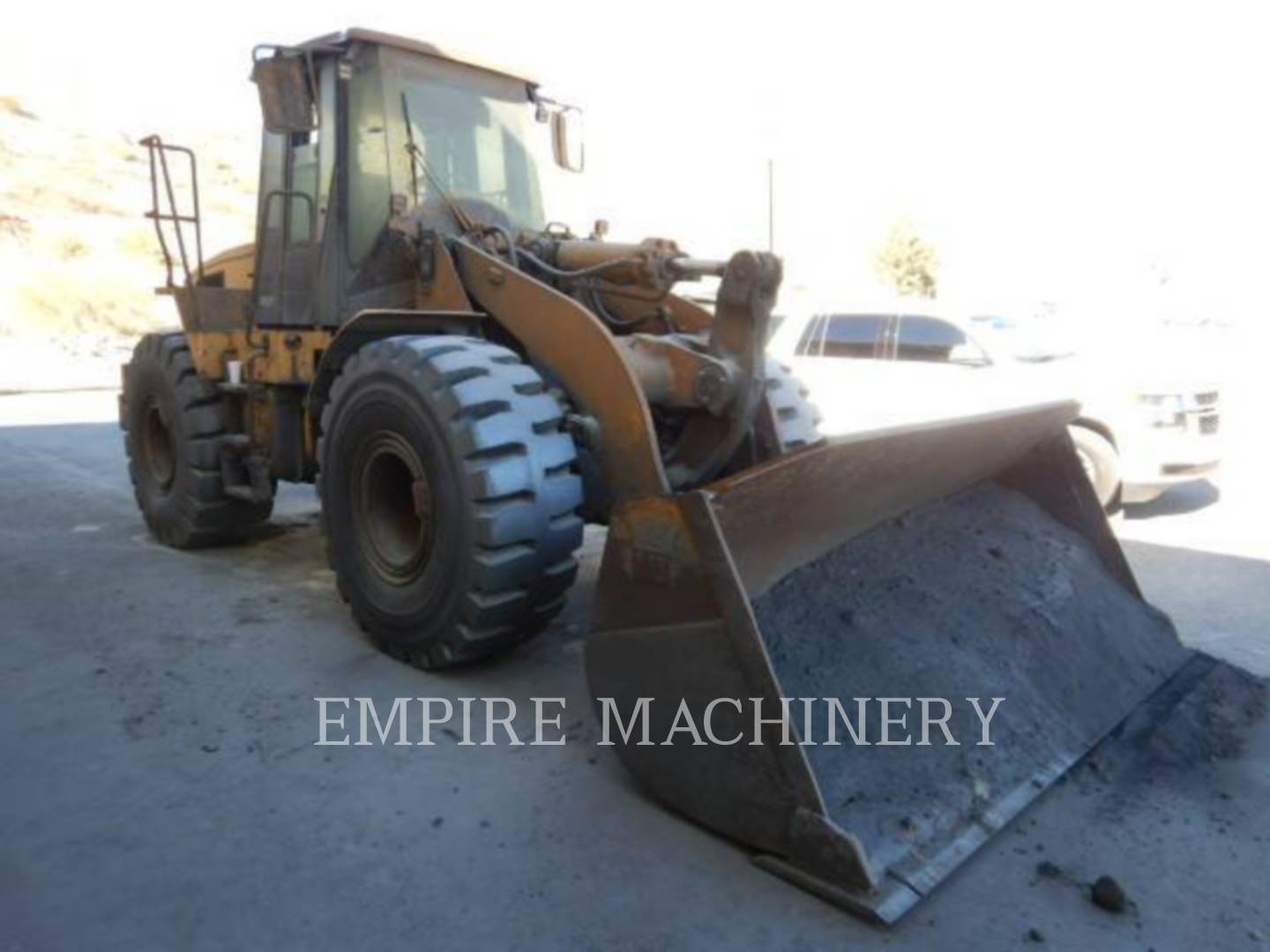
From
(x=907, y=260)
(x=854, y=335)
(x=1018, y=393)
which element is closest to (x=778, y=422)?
(x=1018, y=393)

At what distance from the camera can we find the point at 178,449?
6199 millimetres

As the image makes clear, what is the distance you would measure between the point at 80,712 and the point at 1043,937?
342 cm

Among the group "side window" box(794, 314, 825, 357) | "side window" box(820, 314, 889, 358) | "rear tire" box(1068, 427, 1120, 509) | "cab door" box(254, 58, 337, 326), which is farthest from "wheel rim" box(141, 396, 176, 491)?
"rear tire" box(1068, 427, 1120, 509)

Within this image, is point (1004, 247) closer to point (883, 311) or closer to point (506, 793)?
point (883, 311)

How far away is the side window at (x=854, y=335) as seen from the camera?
788 cm

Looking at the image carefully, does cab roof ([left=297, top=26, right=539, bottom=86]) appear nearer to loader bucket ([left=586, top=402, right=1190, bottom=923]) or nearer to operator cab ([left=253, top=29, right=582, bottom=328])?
operator cab ([left=253, top=29, right=582, bottom=328])

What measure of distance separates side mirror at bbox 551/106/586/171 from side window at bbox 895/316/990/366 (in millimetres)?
2971

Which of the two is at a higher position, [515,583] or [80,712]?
[515,583]

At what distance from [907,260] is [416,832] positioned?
133 feet

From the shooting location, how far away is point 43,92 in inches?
2168

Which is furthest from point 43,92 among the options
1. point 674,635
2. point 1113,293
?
point 674,635

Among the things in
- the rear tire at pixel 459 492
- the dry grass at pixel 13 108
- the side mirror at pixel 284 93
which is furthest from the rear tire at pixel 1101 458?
the dry grass at pixel 13 108

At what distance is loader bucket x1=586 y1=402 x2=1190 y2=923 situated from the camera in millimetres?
2865

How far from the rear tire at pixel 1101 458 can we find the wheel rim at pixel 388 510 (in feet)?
16.0
